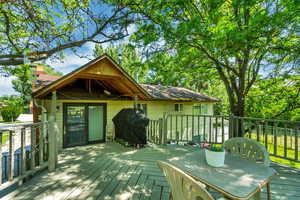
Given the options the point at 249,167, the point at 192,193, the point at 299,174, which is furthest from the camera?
the point at 299,174

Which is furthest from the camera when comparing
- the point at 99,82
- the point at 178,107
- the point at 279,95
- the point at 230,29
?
the point at 178,107

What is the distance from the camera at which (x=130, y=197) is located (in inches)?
100

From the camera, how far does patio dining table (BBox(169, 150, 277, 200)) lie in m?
1.42

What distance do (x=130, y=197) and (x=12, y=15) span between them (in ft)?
20.3

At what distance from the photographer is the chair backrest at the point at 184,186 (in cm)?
121

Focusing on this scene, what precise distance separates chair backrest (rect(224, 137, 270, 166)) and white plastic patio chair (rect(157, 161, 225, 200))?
1431mm

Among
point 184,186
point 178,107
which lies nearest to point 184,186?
point 184,186

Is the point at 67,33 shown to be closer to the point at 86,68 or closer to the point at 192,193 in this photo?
the point at 86,68

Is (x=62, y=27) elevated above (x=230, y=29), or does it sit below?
above

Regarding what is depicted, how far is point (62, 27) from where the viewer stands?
562 centimetres

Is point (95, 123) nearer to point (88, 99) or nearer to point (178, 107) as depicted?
point (88, 99)

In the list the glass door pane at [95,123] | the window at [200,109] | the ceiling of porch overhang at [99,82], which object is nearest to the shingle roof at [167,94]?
the window at [200,109]

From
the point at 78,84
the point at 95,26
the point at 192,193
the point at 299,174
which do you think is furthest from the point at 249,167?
the point at 78,84

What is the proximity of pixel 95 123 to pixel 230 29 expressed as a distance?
237 inches
